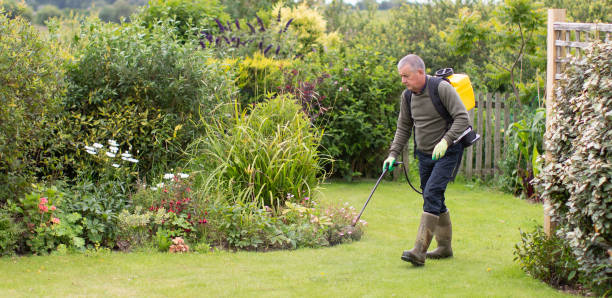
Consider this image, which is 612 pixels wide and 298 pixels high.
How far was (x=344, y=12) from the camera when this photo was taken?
100ft

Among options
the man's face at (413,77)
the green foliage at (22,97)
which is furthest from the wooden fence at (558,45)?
the green foliage at (22,97)

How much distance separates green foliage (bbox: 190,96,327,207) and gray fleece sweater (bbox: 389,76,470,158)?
1.52 meters

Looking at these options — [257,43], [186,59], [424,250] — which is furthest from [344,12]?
[424,250]

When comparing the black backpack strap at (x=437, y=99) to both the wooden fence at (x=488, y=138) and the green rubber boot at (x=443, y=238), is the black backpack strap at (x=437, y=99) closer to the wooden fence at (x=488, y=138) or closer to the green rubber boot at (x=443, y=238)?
the green rubber boot at (x=443, y=238)

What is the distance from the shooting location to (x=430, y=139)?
5977mm

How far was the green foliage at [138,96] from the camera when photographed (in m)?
7.28

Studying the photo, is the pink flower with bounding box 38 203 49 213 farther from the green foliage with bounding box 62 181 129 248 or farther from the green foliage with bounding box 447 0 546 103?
the green foliage with bounding box 447 0 546 103

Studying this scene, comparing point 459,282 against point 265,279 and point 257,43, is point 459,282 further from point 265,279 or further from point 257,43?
point 257,43

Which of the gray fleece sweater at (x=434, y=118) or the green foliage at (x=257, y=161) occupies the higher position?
the gray fleece sweater at (x=434, y=118)

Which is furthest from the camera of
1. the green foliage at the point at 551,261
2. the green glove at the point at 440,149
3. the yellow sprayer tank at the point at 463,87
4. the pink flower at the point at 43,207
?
the yellow sprayer tank at the point at 463,87

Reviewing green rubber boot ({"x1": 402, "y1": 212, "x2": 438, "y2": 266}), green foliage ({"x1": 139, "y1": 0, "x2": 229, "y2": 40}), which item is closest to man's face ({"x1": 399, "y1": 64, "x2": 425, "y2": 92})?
green rubber boot ({"x1": 402, "y1": 212, "x2": 438, "y2": 266})

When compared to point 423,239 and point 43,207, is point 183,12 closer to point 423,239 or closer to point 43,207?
point 43,207

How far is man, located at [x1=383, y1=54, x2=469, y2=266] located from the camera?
18.8 ft

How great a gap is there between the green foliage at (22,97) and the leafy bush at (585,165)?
460 centimetres
